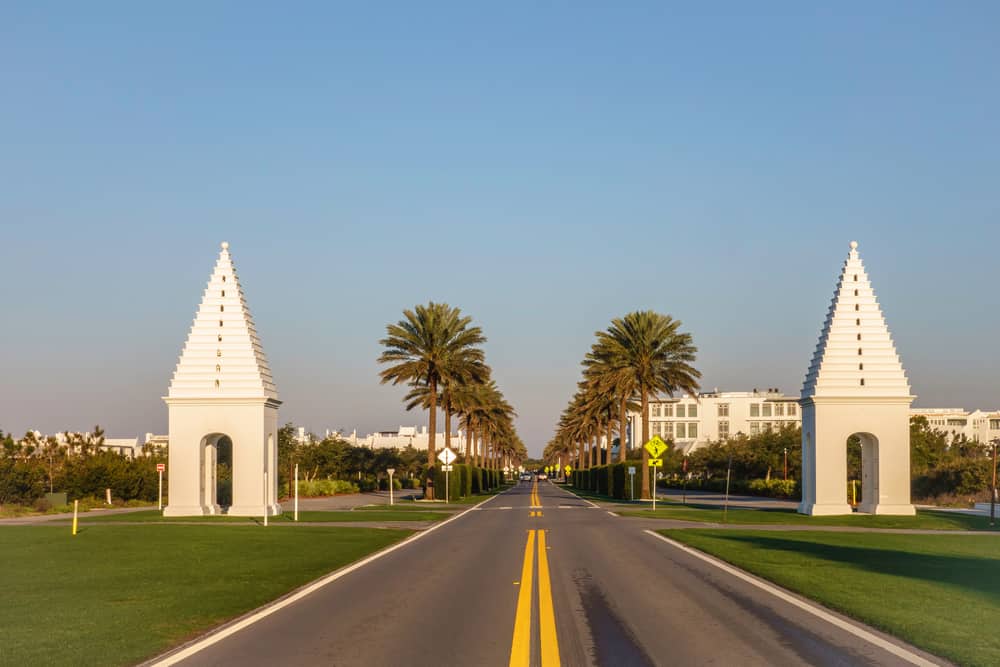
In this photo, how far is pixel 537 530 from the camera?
3117cm

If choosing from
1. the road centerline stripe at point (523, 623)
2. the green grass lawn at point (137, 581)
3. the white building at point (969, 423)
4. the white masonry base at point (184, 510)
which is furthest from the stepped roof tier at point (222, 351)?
the white building at point (969, 423)

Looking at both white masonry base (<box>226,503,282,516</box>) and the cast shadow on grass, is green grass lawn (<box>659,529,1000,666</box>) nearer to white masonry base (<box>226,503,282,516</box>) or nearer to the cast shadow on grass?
the cast shadow on grass

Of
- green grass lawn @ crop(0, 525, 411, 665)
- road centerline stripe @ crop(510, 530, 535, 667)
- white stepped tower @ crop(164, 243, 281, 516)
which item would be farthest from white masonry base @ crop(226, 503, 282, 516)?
road centerline stripe @ crop(510, 530, 535, 667)

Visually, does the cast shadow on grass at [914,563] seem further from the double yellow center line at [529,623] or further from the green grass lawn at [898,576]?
the double yellow center line at [529,623]

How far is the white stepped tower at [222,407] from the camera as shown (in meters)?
42.0

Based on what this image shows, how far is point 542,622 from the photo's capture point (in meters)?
12.2

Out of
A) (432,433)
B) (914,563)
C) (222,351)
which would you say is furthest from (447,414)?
(914,563)

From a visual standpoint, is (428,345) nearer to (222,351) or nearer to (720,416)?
(222,351)

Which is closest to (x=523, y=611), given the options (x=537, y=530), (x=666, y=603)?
(x=666, y=603)

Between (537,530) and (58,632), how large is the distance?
20628mm

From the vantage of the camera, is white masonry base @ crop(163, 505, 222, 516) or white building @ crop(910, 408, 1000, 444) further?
white building @ crop(910, 408, 1000, 444)

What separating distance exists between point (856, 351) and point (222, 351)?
27.0 meters

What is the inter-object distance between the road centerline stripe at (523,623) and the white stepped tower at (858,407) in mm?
26484

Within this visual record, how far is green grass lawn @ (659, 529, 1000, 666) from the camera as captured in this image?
38.2ft
